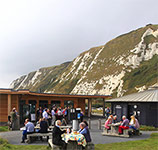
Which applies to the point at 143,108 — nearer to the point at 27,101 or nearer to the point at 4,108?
the point at 27,101

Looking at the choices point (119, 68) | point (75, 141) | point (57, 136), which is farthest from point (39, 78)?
point (75, 141)

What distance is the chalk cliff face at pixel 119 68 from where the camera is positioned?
Answer: 71.1 metres

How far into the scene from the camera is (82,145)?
8914 millimetres

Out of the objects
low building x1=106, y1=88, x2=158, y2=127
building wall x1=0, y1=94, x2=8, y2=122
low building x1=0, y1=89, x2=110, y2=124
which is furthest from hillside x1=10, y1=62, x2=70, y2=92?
low building x1=106, y1=88, x2=158, y2=127

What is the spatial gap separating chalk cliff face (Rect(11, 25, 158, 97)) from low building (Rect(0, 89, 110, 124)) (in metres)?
38.2

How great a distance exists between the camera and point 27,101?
25.0 m

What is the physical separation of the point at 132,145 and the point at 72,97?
19727 millimetres

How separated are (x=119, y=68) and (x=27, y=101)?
191 ft

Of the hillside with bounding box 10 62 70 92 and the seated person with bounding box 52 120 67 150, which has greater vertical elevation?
the hillside with bounding box 10 62 70 92

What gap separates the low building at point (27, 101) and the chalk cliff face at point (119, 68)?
38226mm

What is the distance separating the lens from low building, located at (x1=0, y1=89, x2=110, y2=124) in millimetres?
22078

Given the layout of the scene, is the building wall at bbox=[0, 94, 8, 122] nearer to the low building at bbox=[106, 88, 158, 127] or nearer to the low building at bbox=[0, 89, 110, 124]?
the low building at bbox=[0, 89, 110, 124]

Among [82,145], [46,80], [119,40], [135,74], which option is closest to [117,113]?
[82,145]

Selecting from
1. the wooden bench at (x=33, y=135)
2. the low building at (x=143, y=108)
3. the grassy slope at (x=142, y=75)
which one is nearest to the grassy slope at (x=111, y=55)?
the grassy slope at (x=142, y=75)
